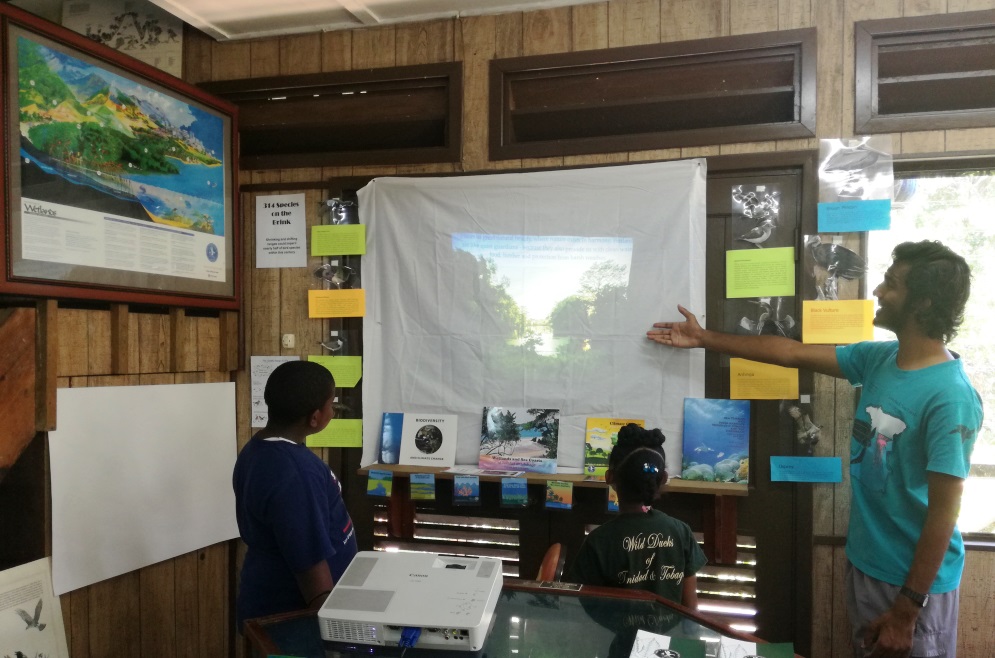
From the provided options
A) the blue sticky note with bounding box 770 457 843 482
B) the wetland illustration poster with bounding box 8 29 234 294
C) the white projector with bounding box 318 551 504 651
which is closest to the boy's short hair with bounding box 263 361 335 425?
the white projector with bounding box 318 551 504 651

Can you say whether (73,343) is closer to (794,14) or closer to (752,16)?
(752,16)

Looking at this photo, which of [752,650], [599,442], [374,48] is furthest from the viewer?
[374,48]

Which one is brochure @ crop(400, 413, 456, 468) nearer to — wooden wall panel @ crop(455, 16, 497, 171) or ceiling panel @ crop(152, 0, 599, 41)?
wooden wall panel @ crop(455, 16, 497, 171)

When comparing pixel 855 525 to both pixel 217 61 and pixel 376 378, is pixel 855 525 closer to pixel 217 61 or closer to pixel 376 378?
pixel 376 378

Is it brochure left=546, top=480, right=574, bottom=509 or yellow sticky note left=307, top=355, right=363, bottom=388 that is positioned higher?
yellow sticky note left=307, top=355, right=363, bottom=388

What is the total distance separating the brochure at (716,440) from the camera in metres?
2.22

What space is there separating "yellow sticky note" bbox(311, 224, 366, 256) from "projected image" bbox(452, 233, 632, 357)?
380 mm

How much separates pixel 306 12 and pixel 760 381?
7.02 feet

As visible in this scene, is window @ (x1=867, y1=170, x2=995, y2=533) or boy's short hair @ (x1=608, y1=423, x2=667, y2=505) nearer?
boy's short hair @ (x1=608, y1=423, x2=667, y2=505)

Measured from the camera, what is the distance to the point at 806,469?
7.11 ft

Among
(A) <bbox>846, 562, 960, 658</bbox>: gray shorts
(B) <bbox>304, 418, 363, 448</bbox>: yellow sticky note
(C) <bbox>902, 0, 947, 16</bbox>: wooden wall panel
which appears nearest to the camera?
(A) <bbox>846, 562, 960, 658</bbox>: gray shorts

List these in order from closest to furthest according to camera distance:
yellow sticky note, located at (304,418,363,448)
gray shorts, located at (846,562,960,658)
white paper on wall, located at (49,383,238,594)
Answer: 1. gray shorts, located at (846,562,960,658)
2. white paper on wall, located at (49,383,238,594)
3. yellow sticky note, located at (304,418,363,448)

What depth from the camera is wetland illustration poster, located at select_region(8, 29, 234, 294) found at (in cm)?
184

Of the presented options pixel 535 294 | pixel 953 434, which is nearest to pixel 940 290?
pixel 953 434
